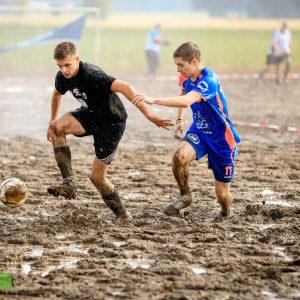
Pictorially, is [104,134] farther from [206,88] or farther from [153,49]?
[153,49]

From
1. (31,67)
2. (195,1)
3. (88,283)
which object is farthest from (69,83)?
(195,1)

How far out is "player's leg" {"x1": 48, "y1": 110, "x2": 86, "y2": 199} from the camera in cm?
820

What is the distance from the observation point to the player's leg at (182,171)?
825cm

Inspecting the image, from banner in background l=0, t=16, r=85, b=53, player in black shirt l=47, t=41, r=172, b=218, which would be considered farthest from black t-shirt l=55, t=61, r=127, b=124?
banner in background l=0, t=16, r=85, b=53

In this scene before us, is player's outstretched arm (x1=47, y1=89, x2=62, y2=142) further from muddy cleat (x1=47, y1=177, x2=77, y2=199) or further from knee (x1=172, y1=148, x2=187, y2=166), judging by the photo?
knee (x1=172, y1=148, x2=187, y2=166)

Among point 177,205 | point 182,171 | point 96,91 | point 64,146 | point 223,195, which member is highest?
point 96,91

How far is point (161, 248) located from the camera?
730 cm

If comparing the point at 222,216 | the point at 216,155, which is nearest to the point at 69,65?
the point at 216,155

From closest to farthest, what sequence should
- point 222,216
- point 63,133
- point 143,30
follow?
point 63,133
point 222,216
point 143,30

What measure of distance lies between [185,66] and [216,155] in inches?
38.6

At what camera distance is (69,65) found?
7.87 m

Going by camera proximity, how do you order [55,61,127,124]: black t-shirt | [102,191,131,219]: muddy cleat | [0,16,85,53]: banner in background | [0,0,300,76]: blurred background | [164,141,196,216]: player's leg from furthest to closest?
[0,0,300,76]: blurred background
[0,16,85,53]: banner in background
[102,191,131,219]: muddy cleat
[164,141,196,216]: player's leg
[55,61,127,124]: black t-shirt

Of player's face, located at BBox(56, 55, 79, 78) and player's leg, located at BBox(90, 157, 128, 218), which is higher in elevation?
player's face, located at BBox(56, 55, 79, 78)

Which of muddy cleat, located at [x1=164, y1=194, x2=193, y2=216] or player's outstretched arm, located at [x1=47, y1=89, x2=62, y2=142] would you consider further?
muddy cleat, located at [x1=164, y1=194, x2=193, y2=216]
